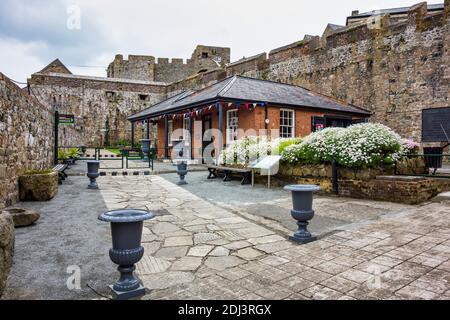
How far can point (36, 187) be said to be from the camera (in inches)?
252

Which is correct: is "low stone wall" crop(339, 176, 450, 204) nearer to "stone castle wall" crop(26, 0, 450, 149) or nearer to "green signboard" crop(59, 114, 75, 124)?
"stone castle wall" crop(26, 0, 450, 149)

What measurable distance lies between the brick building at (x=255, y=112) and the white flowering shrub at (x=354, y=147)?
16.9 feet

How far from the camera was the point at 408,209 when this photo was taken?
5980 mm

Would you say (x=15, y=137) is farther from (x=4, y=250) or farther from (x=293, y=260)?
(x=293, y=260)

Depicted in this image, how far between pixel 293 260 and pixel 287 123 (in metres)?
11.9

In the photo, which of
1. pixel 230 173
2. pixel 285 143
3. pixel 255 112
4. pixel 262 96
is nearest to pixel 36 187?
pixel 230 173

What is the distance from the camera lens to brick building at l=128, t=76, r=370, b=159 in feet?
44.7

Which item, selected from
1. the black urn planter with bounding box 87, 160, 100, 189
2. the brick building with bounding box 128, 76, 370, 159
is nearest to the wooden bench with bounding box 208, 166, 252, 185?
the brick building with bounding box 128, 76, 370, 159

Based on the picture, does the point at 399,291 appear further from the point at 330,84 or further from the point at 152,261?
the point at 330,84

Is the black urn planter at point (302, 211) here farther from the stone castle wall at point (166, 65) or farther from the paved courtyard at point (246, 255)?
the stone castle wall at point (166, 65)

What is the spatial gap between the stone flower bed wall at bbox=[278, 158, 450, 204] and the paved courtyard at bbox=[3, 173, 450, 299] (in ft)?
1.64

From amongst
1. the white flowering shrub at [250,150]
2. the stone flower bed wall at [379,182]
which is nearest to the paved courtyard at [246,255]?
the stone flower bed wall at [379,182]
